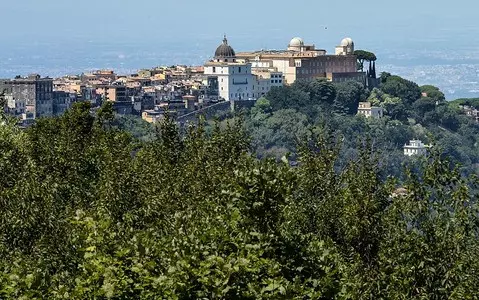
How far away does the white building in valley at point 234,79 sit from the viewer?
118688 millimetres

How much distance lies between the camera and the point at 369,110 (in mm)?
119125

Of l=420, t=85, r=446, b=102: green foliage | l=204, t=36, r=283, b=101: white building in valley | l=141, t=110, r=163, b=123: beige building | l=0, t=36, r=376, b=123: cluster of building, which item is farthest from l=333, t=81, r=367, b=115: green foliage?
l=141, t=110, r=163, b=123: beige building

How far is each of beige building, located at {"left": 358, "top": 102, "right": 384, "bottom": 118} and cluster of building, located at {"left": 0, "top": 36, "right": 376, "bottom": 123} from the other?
457 cm

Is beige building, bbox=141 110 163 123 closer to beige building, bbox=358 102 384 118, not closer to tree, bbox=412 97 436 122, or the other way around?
beige building, bbox=358 102 384 118

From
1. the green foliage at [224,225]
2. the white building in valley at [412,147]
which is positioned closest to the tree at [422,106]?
the white building in valley at [412,147]

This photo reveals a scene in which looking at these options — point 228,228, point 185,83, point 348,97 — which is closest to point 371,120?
point 348,97

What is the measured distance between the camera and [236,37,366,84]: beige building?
123 metres

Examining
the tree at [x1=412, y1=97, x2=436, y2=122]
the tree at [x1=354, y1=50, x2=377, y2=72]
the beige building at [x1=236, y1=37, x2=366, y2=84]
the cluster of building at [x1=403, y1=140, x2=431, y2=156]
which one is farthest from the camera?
the tree at [x1=354, y1=50, x2=377, y2=72]

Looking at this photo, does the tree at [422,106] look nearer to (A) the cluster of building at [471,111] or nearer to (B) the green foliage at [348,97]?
(B) the green foliage at [348,97]

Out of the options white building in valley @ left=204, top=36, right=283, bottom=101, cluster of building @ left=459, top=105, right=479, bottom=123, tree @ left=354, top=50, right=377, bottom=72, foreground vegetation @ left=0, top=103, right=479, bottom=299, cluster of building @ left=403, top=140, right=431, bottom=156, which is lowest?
cluster of building @ left=403, top=140, right=431, bottom=156

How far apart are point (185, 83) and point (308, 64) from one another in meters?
12.1

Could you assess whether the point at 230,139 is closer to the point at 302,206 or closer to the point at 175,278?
the point at 302,206

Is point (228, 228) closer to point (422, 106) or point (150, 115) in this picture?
point (150, 115)

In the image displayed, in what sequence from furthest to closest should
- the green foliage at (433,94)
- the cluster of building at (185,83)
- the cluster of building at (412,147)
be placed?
the green foliage at (433,94) < the cluster of building at (412,147) < the cluster of building at (185,83)
